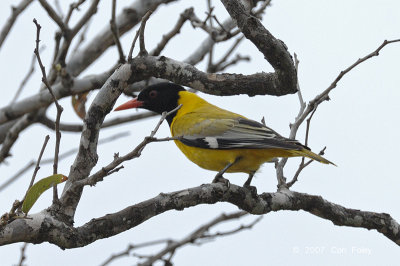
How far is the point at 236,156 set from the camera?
4.43 meters

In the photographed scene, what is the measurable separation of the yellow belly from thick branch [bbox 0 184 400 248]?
17.3 inches

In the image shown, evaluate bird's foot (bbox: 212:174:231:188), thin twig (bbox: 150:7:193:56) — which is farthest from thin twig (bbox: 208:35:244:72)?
bird's foot (bbox: 212:174:231:188)

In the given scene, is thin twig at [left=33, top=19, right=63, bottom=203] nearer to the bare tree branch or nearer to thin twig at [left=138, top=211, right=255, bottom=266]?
thin twig at [left=138, top=211, right=255, bottom=266]

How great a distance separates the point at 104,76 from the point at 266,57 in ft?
8.33

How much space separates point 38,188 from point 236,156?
183 centimetres

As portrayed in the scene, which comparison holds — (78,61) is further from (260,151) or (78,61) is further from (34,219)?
(34,219)

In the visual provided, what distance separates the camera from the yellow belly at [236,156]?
4395 millimetres

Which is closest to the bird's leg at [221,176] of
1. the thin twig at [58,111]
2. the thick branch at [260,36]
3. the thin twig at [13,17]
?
the thick branch at [260,36]

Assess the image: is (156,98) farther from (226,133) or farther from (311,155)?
(311,155)

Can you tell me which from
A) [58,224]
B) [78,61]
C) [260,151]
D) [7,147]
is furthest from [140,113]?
[58,224]

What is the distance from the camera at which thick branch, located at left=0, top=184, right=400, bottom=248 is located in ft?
9.08

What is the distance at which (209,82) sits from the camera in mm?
3605

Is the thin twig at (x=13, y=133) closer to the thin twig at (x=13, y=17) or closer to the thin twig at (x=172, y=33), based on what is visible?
the thin twig at (x=13, y=17)

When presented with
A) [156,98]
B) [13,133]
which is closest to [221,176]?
[156,98]
